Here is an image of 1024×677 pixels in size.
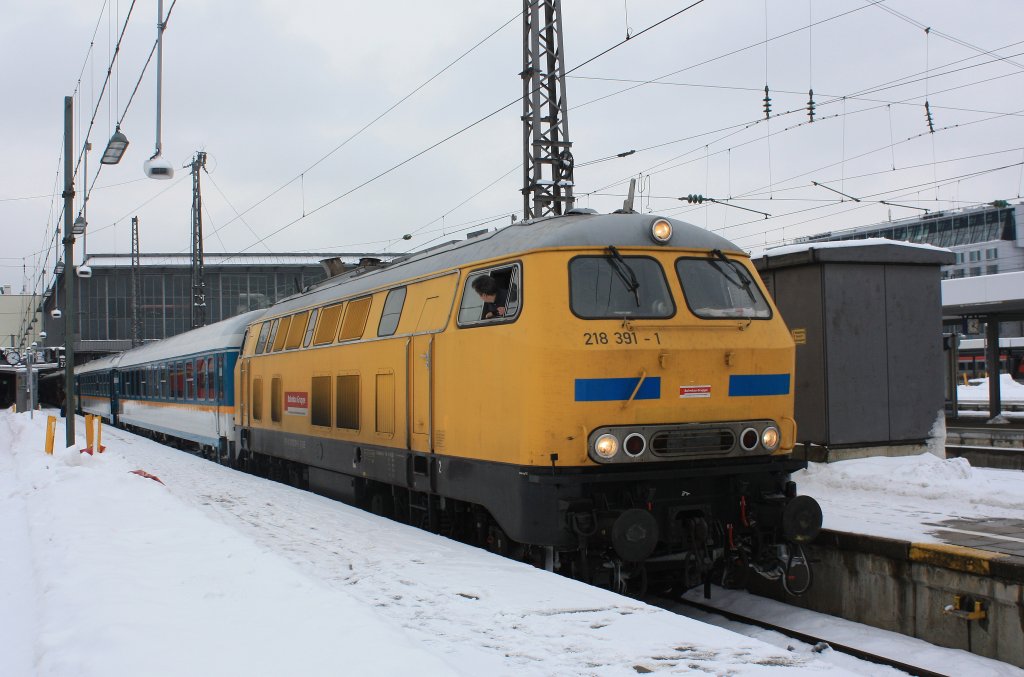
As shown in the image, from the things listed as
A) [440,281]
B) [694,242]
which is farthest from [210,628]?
[694,242]

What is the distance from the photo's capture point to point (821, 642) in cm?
729

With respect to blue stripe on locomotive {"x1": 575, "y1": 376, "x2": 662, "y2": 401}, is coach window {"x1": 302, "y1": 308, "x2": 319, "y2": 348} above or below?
above

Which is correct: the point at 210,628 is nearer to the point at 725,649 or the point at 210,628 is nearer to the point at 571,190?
the point at 725,649

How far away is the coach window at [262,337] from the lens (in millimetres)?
15297

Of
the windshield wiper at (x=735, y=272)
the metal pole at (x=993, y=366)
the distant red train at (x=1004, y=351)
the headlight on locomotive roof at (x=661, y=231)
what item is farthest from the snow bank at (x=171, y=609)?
the distant red train at (x=1004, y=351)

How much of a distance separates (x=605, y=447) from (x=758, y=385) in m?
1.63

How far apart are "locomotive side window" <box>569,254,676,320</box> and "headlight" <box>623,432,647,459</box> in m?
0.99

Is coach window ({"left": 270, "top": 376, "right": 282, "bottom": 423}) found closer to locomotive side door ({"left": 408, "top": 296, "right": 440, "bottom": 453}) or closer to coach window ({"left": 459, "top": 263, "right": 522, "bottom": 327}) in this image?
locomotive side door ({"left": 408, "top": 296, "right": 440, "bottom": 453})

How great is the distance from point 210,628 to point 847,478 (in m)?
8.92

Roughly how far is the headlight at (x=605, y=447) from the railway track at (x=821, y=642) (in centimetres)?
214

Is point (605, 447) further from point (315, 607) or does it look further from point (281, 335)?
point (281, 335)

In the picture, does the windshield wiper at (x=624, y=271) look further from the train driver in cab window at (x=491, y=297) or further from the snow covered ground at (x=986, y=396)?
the snow covered ground at (x=986, y=396)

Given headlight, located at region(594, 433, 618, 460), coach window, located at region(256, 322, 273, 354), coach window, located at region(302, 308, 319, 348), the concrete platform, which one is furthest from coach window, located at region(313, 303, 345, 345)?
the concrete platform

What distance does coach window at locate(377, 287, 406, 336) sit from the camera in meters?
9.74
